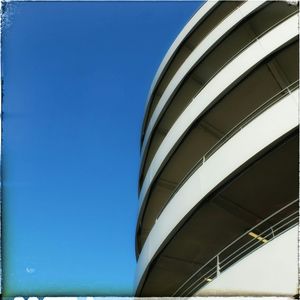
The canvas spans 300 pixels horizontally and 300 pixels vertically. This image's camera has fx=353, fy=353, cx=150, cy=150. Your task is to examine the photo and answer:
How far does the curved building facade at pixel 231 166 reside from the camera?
616 centimetres

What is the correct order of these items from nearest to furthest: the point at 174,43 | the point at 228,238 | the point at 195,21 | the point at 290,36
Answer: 1. the point at 290,36
2. the point at 228,238
3. the point at 195,21
4. the point at 174,43

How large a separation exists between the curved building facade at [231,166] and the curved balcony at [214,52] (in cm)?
4

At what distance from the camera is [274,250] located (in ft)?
17.4

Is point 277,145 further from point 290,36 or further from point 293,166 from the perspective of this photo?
point 290,36

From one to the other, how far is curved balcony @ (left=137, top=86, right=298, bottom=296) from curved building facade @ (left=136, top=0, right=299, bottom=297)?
2 cm

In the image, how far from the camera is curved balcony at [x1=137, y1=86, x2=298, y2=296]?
6.79 m

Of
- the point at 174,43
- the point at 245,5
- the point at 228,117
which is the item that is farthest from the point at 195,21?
the point at 228,117

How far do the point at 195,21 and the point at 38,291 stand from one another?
11517 mm

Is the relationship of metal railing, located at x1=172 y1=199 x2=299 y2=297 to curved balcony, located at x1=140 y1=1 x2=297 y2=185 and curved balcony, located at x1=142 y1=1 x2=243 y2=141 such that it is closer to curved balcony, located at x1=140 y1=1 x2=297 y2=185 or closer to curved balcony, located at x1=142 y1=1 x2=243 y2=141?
curved balcony, located at x1=140 y1=1 x2=297 y2=185

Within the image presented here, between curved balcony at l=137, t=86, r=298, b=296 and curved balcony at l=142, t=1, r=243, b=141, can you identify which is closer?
curved balcony at l=137, t=86, r=298, b=296

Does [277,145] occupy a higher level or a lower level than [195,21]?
lower

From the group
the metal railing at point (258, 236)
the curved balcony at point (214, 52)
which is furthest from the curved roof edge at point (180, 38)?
the metal railing at point (258, 236)

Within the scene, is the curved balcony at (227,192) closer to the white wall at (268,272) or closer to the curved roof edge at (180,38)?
the white wall at (268,272)

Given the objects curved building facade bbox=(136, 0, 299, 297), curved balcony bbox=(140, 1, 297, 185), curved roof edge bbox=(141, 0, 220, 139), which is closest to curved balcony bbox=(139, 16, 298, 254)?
A: curved building facade bbox=(136, 0, 299, 297)
